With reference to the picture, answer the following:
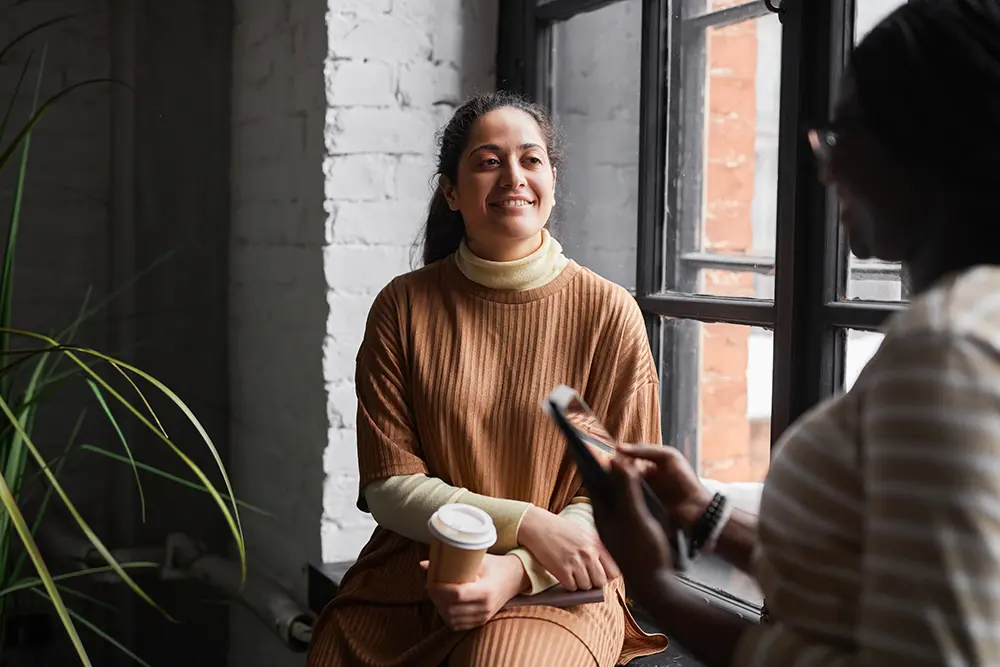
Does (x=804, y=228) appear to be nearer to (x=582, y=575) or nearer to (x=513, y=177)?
(x=513, y=177)

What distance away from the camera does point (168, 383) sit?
8.21ft

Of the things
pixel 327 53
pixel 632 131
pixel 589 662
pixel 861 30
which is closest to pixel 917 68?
pixel 861 30

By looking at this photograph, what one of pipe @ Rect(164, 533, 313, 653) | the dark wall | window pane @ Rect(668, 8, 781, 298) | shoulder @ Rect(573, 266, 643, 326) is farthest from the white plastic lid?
the dark wall

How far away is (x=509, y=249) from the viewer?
165 cm

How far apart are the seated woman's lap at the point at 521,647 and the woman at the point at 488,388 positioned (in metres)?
0.06

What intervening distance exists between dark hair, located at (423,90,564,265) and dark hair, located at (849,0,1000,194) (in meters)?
0.95

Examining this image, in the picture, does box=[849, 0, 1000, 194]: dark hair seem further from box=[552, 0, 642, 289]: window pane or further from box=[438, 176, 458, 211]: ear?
box=[552, 0, 642, 289]: window pane

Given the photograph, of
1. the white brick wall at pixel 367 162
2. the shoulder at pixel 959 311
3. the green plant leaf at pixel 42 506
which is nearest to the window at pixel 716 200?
the white brick wall at pixel 367 162

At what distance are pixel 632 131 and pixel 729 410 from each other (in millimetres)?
544

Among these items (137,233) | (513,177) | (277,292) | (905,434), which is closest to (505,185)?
(513,177)

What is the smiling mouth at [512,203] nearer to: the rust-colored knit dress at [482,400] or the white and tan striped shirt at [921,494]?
the rust-colored knit dress at [482,400]

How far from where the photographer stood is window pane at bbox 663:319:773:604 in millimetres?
1771

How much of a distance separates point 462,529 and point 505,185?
556 millimetres

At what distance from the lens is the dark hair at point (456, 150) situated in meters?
1.69
